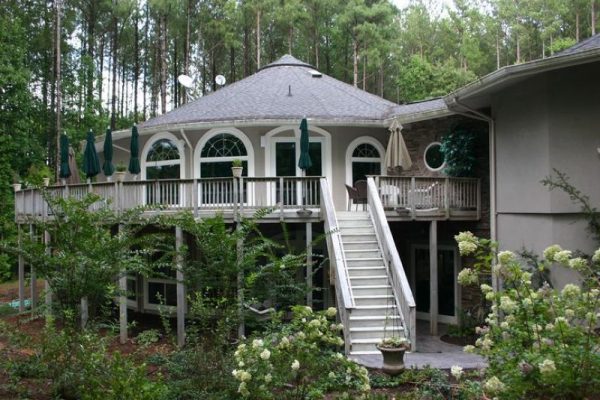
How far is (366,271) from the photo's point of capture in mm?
10562

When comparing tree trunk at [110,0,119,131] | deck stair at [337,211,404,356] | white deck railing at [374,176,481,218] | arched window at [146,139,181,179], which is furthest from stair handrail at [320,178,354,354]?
tree trunk at [110,0,119,131]

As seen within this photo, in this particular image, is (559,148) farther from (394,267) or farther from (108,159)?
(108,159)

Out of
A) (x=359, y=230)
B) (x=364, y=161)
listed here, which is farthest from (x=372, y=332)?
(x=364, y=161)

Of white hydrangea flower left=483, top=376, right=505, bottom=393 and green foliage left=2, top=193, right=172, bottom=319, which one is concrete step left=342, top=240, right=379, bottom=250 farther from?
white hydrangea flower left=483, top=376, right=505, bottom=393

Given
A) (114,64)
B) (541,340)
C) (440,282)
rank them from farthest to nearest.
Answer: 1. (114,64)
2. (440,282)
3. (541,340)

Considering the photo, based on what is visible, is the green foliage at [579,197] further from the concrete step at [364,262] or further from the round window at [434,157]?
the round window at [434,157]

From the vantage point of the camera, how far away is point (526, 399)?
12.4 feet

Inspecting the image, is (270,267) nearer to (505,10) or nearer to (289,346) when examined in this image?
(289,346)

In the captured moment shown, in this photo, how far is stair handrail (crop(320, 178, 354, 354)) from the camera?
923 centimetres

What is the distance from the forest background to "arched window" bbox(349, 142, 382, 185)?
16.1m

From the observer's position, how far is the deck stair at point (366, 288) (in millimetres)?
9414

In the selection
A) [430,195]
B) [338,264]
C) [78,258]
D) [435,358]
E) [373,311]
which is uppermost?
[430,195]

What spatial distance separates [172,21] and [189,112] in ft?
66.9

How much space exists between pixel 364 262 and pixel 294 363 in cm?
588
